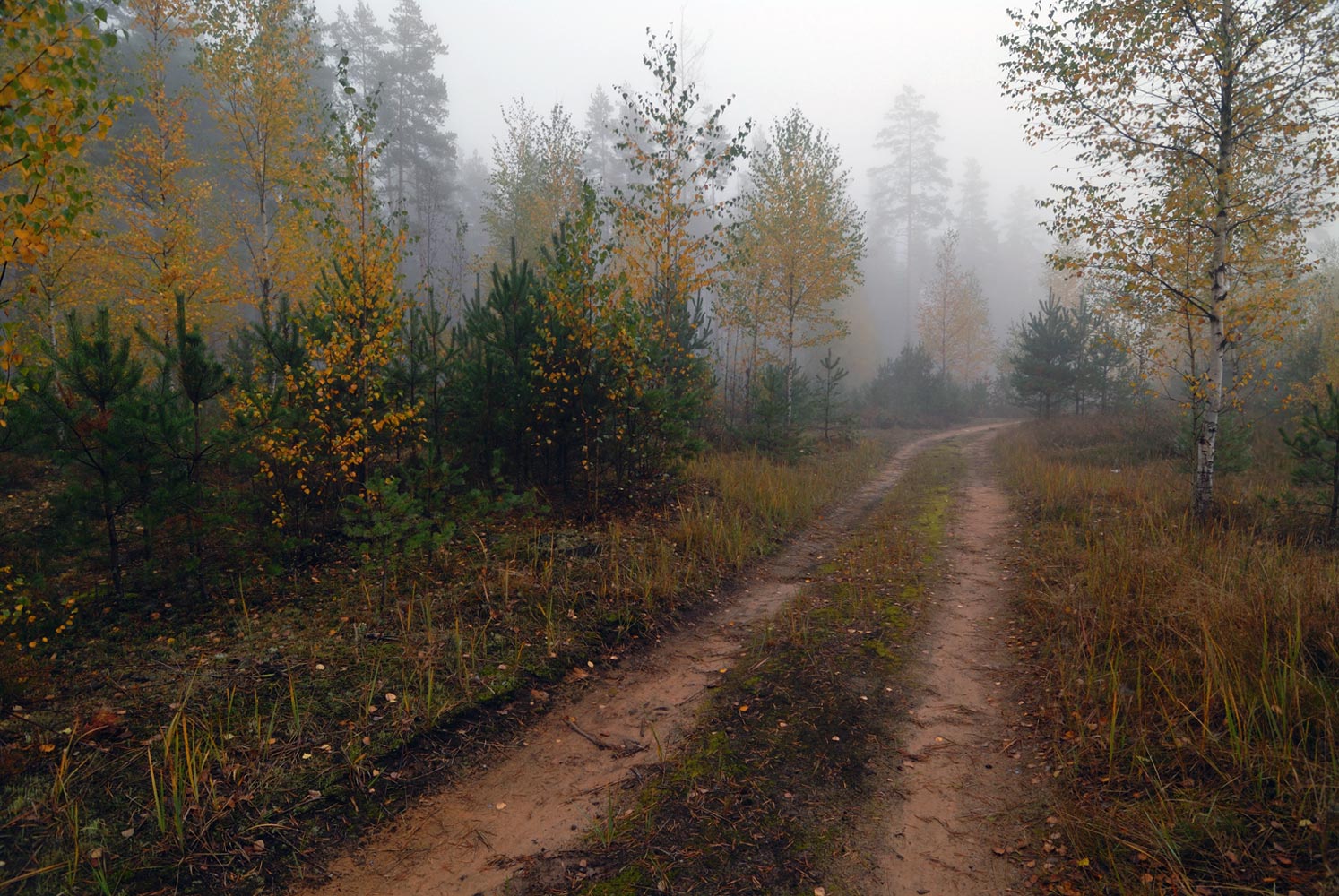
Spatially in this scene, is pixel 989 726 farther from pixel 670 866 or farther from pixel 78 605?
pixel 78 605

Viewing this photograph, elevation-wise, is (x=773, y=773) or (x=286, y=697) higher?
(x=286, y=697)

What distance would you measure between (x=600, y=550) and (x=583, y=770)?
356 centimetres

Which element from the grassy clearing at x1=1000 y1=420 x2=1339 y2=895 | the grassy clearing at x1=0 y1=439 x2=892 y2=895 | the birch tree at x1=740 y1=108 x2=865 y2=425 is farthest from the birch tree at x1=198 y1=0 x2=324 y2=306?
the grassy clearing at x1=1000 y1=420 x2=1339 y2=895

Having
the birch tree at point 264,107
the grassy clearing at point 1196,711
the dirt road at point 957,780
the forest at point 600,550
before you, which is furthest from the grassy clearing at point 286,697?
the birch tree at point 264,107

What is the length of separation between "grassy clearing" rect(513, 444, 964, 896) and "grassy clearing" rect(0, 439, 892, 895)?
1254 millimetres

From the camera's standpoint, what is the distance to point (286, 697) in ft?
14.0

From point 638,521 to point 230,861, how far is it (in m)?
6.05

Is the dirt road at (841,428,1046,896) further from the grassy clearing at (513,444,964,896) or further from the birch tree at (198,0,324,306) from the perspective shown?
the birch tree at (198,0,324,306)

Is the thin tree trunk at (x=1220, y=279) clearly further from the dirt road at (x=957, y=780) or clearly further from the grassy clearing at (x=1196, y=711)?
the dirt road at (x=957, y=780)

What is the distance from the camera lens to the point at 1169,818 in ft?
10.0

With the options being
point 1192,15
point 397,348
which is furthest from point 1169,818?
point 1192,15

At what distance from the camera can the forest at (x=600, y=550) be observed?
312 centimetres

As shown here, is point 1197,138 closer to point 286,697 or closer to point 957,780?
point 957,780

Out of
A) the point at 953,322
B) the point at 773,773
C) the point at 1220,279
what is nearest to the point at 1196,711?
the point at 773,773
